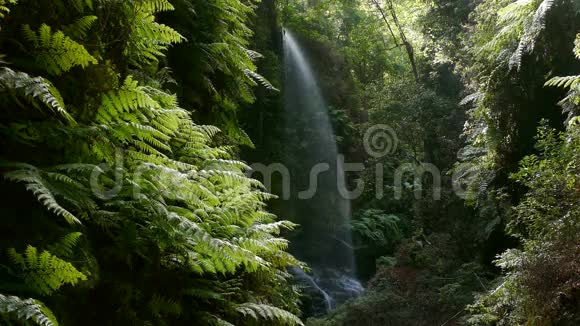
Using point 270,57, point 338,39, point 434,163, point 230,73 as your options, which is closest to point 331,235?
point 434,163

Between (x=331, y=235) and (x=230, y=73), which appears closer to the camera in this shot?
(x=230, y=73)

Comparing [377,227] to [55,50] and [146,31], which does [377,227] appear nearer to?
[146,31]

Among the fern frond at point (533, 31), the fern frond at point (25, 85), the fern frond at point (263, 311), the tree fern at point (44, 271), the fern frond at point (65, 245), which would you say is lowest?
the fern frond at point (263, 311)

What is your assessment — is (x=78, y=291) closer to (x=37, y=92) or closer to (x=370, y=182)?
(x=37, y=92)

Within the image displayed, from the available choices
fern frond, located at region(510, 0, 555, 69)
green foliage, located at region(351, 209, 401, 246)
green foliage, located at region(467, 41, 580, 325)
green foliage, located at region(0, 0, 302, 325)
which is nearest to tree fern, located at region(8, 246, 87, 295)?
green foliage, located at region(0, 0, 302, 325)

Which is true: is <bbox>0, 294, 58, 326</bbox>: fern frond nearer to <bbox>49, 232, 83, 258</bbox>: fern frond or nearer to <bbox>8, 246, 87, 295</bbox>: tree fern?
<bbox>8, 246, 87, 295</bbox>: tree fern

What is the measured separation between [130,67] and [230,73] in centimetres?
119

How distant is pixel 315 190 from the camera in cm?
1436

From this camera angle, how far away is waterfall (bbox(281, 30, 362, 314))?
13.0 m

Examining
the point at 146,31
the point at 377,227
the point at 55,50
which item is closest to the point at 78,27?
the point at 55,50

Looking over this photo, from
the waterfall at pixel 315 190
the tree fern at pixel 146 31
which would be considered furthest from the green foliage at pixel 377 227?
the tree fern at pixel 146 31

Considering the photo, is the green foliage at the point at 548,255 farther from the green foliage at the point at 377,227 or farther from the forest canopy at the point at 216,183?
the green foliage at the point at 377,227

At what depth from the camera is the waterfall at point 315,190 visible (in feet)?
42.8

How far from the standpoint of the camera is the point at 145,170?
2512 mm
